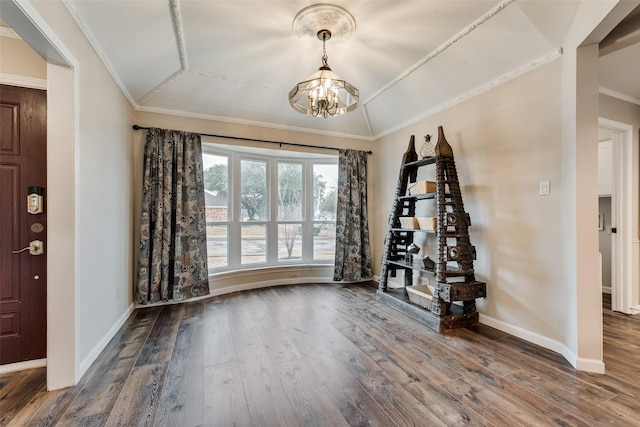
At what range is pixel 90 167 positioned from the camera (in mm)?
2160

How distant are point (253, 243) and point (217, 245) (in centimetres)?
57

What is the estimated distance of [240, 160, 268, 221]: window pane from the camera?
4426 millimetres

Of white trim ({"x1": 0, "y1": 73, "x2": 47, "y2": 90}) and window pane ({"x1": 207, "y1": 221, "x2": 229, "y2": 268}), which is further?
window pane ({"x1": 207, "y1": 221, "x2": 229, "y2": 268})

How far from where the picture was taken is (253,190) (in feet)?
14.8

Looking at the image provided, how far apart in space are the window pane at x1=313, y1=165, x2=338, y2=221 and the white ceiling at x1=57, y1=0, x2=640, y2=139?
1369mm

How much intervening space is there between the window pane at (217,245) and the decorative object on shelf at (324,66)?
8.04ft

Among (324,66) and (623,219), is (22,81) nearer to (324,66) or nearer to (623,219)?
(324,66)

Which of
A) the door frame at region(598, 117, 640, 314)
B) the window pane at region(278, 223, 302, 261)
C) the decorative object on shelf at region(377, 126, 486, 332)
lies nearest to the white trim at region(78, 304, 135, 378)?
the window pane at region(278, 223, 302, 261)

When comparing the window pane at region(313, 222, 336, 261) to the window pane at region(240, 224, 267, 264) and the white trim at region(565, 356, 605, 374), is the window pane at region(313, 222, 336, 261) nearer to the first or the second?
the window pane at region(240, 224, 267, 264)

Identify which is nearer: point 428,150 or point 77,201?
point 77,201

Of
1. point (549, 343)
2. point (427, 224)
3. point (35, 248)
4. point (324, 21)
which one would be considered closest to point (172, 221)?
point (35, 248)

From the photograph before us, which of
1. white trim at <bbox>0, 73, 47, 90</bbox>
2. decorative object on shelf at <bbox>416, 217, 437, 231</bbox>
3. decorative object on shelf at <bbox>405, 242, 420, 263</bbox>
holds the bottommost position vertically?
decorative object on shelf at <bbox>405, 242, 420, 263</bbox>

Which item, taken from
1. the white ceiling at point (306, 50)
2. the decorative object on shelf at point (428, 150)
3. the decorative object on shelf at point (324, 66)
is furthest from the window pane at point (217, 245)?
the decorative object on shelf at point (428, 150)

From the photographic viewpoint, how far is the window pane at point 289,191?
471 centimetres
